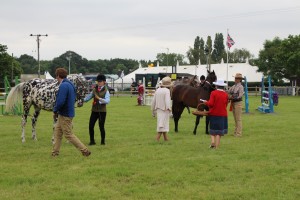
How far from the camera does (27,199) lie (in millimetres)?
6352

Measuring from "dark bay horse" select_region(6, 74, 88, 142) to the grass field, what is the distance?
101 centimetres

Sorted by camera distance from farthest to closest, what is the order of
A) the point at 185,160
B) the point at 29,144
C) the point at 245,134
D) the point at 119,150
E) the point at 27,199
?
the point at 245,134 < the point at 29,144 < the point at 119,150 < the point at 185,160 < the point at 27,199

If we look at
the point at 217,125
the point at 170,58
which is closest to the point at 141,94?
the point at 217,125

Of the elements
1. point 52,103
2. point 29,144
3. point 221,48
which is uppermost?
point 221,48

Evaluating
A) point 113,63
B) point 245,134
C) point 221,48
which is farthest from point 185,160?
point 113,63

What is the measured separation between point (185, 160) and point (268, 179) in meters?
2.09

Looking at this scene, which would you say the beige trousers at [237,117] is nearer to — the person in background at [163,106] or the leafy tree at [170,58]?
the person in background at [163,106]

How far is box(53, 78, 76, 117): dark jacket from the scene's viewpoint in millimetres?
9258

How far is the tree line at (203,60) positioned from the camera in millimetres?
60438

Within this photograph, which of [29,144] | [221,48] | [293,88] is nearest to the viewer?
[29,144]

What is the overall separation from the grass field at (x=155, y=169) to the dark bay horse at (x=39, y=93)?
3.31 feet

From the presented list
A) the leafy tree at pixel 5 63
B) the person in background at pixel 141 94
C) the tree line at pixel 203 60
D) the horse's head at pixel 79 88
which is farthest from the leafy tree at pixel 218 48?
the horse's head at pixel 79 88

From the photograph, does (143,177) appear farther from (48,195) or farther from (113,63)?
(113,63)

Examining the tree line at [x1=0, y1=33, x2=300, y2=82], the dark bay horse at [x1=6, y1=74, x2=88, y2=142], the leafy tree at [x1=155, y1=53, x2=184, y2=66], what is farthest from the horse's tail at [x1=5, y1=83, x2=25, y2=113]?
the leafy tree at [x1=155, y1=53, x2=184, y2=66]
